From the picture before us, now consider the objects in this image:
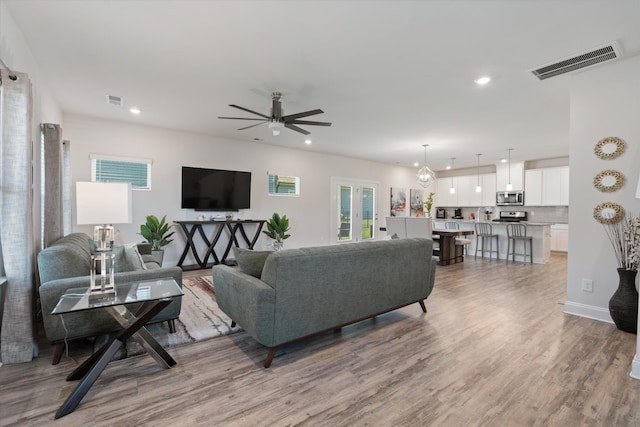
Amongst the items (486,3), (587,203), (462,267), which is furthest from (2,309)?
(462,267)

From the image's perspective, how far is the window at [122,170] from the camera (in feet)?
16.4

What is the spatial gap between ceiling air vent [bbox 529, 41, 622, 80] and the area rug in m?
4.09

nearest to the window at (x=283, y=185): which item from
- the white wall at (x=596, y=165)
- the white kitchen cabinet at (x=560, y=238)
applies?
the white wall at (x=596, y=165)

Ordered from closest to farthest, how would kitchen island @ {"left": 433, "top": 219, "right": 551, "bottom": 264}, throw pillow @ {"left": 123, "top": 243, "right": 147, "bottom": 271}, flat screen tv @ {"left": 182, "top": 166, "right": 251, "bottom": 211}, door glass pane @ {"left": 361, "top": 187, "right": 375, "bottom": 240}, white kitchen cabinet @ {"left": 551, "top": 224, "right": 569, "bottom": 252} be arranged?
throw pillow @ {"left": 123, "top": 243, "right": 147, "bottom": 271}
flat screen tv @ {"left": 182, "top": 166, "right": 251, "bottom": 211}
kitchen island @ {"left": 433, "top": 219, "right": 551, "bottom": 264}
white kitchen cabinet @ {"left": 551, "top": 224, "right": 569, "bottom": 252}
door glass pane @ {"left": 361, "top": 187, "right": 375, "bottom": 240}

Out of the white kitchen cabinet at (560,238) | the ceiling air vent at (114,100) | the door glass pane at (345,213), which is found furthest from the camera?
the door glass pane at (345,213)

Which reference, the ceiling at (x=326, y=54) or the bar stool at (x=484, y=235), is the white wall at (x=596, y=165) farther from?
the bar stool at (x=484, y=235)

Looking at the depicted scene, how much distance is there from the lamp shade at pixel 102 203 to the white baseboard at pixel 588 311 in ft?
15.3

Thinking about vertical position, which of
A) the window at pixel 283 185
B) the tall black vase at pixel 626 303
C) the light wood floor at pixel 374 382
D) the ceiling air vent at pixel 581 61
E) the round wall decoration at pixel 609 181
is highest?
the ceiling air vent at pixel 581 61

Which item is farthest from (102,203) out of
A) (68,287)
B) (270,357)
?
(270,357)

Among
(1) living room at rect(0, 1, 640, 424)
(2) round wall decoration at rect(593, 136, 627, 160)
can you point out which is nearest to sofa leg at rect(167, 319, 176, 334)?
(1) living room at rect(0, 1, 640, 424)

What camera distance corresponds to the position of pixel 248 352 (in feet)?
7.91

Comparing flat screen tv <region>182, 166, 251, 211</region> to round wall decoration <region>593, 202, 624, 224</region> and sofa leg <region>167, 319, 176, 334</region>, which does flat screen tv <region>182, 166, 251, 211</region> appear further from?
round wall decoration <region>593, 202, 624, 224</region>

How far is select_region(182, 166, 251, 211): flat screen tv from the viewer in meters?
5.75

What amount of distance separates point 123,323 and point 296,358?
4.10 ft
